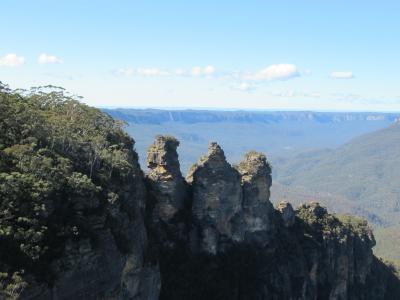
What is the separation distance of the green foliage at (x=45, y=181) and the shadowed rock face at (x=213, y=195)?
10.4m

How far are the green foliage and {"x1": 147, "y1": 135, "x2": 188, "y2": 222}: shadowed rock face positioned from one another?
17.5ft

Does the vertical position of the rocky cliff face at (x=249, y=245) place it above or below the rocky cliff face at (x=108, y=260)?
below

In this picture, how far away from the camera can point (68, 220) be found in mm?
32750

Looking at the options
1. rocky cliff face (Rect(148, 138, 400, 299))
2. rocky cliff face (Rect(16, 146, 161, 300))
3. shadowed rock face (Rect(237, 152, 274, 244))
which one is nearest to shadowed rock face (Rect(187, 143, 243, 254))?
rocky cliff face (Rect(148, 138, 400, 299))

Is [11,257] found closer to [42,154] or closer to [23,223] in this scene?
[23,223]

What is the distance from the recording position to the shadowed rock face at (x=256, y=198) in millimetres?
61594

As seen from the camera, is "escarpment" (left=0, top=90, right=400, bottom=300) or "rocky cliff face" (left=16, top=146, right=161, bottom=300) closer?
"rocky cliff face" (left=16, top=146, right=161, bottom=300)

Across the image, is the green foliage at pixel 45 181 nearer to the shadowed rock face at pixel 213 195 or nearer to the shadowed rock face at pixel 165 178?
the shadowed rock face at pixel 165 178

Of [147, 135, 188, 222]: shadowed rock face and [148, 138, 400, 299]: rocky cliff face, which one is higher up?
[147, 135, 188, 222]: shadowed rock face

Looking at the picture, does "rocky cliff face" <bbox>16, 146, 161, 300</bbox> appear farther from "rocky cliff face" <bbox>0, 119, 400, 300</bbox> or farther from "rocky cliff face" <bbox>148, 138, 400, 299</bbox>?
"rocky cliff face" <bbox>148, 138, 400, 299</bbox>

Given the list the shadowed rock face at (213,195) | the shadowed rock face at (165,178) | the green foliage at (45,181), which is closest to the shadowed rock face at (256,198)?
the shadowed rock face at (213,195)

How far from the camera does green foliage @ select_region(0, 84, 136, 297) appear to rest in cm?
2942

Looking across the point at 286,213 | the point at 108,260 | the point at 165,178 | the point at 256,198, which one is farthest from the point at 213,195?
the point at 108,260

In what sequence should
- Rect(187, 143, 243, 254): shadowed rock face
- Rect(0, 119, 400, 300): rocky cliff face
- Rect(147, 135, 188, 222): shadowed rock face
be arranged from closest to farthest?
Rect(0, 119, 400, 300): rocky cliff face → Rect(147, 135, 188, 222): shadowed rock face → Rect(187, 143, 243, 254): shadowed rock face
